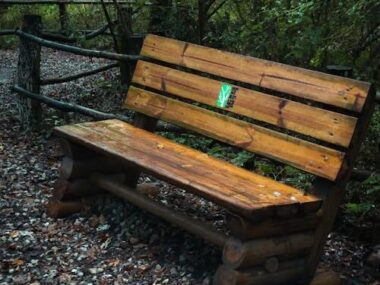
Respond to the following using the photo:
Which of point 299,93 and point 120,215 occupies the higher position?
point 299,93

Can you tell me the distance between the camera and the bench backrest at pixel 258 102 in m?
3.12

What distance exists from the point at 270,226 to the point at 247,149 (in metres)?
0.68

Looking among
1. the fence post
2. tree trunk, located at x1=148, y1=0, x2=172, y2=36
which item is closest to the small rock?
the fence post

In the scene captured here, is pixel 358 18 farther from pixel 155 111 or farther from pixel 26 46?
pixel 26 46

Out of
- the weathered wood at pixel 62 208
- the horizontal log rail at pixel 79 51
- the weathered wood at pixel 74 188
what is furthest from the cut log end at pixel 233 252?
the horizontal log rail at pixel 79 51

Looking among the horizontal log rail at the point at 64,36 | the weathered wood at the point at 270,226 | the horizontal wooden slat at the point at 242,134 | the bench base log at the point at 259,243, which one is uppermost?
the horizontal log rail at the point at 64,36

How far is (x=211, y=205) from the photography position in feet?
14.6

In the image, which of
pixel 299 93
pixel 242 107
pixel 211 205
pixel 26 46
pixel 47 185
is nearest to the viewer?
pixel 299 93

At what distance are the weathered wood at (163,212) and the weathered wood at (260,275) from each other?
22cm

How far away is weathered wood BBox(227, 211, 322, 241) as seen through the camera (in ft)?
9.46

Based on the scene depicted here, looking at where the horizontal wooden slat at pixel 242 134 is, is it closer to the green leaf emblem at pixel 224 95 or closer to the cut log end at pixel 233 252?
the green leaf emblem at pixel 224 95

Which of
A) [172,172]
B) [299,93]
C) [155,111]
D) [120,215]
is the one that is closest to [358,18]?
[299,93]

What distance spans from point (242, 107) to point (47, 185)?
193 cm

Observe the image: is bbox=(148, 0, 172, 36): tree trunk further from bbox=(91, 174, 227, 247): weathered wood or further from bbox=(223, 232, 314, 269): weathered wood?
bbox=(223, 232, 314, 269): weathered wood
